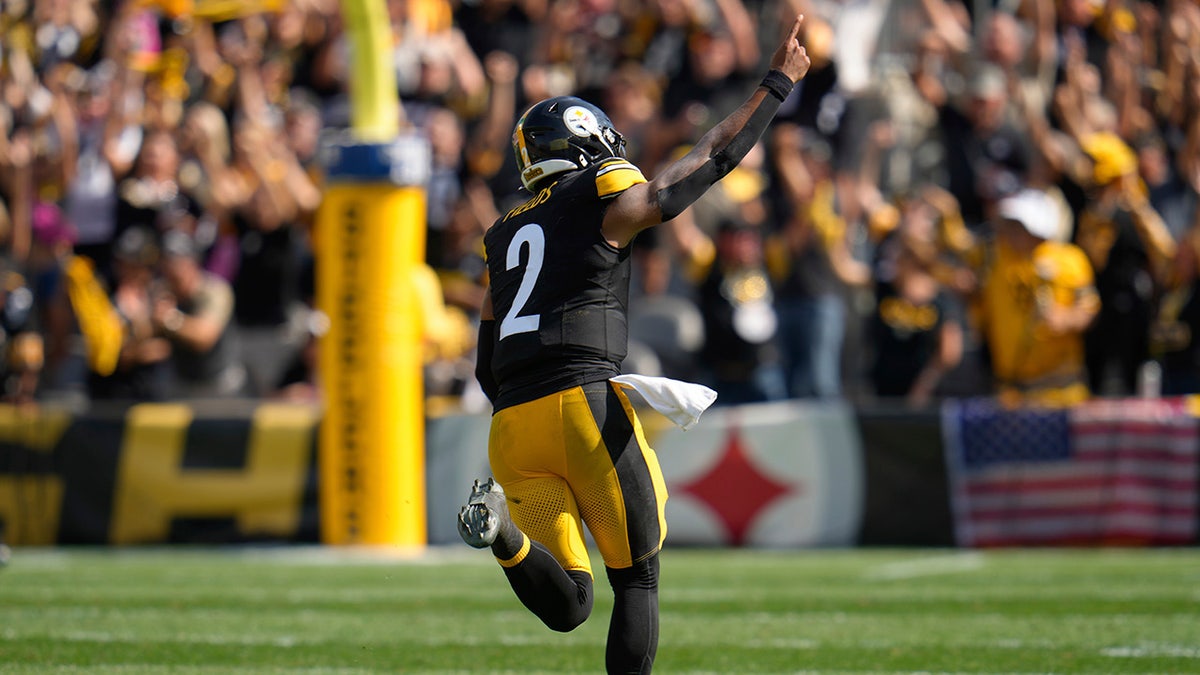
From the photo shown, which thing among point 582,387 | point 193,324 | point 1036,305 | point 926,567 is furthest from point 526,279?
point 193,324

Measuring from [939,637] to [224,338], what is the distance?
7.10m

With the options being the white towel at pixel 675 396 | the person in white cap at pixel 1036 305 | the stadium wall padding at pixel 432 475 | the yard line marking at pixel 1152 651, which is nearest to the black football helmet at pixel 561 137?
the white towel at pixel 675 396

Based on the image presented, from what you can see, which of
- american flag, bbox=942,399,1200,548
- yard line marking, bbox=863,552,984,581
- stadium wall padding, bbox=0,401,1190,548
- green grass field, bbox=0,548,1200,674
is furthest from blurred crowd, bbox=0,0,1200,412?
green grass field, bbox=0,548,1200,674

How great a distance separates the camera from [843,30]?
1403 cm

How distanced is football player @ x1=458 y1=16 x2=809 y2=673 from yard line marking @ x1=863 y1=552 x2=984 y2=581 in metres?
4.71

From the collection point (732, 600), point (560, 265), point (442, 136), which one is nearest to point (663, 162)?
point (442, 136)

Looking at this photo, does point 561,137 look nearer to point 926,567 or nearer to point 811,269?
point 926,567

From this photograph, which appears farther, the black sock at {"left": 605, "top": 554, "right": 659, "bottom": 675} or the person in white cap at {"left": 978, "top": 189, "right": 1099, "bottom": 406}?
the person in white cap at {"left": 978, "top": 189, "right": 1099, "bottom": 406}

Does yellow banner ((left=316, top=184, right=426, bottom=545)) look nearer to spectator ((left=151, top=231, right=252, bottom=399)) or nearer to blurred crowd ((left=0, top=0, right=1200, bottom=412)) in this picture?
blurred crowd ((left=0, top=0, right=1200, bottom=412))

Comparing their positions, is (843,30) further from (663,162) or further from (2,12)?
(2,12)

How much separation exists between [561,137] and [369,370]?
6.29 meters

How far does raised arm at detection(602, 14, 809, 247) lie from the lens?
197 inches

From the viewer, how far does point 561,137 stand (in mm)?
5371

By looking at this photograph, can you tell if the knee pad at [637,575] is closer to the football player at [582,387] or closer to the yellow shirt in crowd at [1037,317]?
the football player at [582,387]
